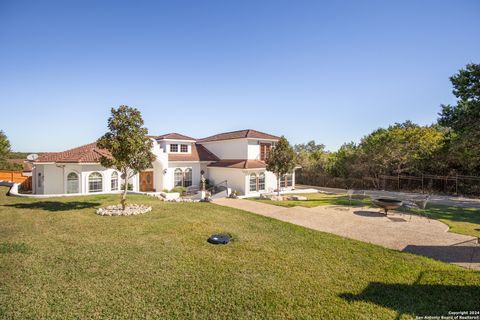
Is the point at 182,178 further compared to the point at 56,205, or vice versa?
the point at 182,178

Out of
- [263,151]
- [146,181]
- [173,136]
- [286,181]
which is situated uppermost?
[173,136]

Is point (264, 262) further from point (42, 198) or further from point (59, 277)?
point (42, 198)

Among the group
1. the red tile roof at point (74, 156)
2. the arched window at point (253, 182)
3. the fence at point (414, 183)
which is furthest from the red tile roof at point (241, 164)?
the red tile roof at point (74, 156)

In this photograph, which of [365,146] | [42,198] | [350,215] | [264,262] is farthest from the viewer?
[365,146]

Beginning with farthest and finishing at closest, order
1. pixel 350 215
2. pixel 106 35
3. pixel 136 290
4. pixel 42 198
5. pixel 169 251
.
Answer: pixel 42 198
pixel 106 35
pixel 350 215
pixel 169 251
pixel 136 290

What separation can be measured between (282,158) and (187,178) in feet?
41.4

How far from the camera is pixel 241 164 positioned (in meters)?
25.3

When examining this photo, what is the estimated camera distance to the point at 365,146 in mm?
30609

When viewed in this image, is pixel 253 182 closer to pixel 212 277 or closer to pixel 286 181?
Answer: pixel 286 181

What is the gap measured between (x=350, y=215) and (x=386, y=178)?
17316 millimetres

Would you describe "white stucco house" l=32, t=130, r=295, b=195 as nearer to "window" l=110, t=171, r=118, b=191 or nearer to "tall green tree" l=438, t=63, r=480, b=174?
"window" l=110, t=171, r=118, b=191

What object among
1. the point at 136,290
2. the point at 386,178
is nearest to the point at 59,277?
the point at 136,290

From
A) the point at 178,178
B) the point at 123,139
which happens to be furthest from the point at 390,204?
the point at 178,178

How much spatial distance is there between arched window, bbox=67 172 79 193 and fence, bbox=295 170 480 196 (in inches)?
1163
